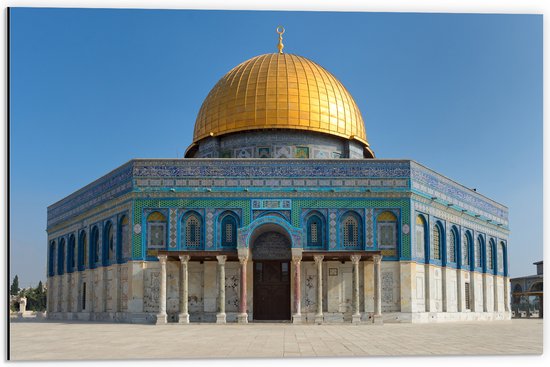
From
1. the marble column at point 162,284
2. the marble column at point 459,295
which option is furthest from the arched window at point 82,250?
the marble column at point 459,295

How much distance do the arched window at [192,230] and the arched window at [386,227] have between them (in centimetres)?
596

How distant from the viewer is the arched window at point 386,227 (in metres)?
25.9

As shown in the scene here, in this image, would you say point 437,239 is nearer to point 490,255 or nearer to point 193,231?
point 490,255

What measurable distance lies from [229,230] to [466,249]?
9.95 m

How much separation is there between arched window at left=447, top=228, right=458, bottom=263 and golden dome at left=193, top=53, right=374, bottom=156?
4.87 m

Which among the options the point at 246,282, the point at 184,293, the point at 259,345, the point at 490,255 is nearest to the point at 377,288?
the point at 246,282

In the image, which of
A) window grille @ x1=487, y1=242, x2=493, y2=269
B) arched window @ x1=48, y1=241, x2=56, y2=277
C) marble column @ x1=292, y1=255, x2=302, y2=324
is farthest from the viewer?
arched window @ x1=48, y1=241, x2=56, y2=277

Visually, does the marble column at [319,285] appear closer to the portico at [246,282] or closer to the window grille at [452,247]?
the portico at [246,282]

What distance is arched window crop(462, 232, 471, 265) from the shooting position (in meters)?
29.7

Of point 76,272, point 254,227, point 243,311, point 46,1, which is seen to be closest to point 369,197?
point 254,227

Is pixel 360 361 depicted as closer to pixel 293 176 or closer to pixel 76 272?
pixel 293 176

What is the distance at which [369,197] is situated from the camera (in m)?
25.9

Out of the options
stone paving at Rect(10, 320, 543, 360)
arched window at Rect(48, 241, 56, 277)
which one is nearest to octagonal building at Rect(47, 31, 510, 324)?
stone paving at Rect(10, 320, 543, 360)

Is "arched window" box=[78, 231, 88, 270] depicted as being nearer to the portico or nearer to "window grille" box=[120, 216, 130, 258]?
"window grille" box=[120, 216, 130, 258]
